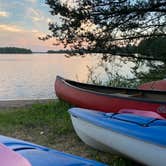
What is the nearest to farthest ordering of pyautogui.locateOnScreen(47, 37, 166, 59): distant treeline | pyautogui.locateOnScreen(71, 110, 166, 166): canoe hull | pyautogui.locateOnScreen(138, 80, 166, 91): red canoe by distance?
pyautogui.locateOnScreen(71, 110, 166, 166): canoe hull, pyautogui.locateOnScreen(138, 80, 166, 91): red canoe, pyautogui.locateOnScreen(47, 37, 166, 59): distant treeline

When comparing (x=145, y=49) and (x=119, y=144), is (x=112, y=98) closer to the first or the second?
(x=119, y=144)

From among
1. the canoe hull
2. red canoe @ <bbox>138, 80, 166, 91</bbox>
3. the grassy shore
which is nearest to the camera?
the canoe hull

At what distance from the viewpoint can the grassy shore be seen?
214 inches

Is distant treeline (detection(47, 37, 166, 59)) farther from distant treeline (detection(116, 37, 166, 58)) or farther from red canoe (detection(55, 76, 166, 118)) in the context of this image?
red canoe (detection(55, 76, 166, 118))

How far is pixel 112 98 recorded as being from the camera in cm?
683

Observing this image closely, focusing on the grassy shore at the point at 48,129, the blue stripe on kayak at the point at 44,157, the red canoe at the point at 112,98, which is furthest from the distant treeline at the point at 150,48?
the blue stripe on kayak at the point at 44,157

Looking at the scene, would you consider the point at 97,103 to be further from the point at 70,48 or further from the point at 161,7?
the point at 161,7

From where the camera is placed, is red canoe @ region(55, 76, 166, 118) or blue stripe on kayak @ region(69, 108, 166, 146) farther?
red canoe @ region(55, 76, 166, 118)

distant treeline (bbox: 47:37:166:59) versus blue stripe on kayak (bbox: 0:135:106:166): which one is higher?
distant treeline (bbox: 47:37:166:59)

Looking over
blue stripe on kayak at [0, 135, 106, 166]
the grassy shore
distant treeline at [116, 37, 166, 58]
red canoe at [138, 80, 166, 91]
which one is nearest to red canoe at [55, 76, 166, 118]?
the grassy shore

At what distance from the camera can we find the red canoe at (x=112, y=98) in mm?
6168

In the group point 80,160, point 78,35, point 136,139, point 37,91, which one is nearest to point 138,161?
point 136,139

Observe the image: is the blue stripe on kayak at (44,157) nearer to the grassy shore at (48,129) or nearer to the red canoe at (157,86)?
the grassy shore at (48,129)

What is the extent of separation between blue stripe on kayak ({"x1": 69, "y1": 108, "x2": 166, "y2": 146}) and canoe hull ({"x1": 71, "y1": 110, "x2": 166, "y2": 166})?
1.9 inches
